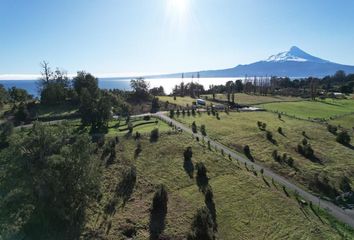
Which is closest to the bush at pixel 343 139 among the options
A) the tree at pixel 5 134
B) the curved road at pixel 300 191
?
the curved road at pixel 300 191

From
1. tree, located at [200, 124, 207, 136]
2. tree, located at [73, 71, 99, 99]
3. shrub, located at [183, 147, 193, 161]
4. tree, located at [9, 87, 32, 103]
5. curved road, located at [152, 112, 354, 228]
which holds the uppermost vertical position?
tree, located at [73, 71, 99, 99]

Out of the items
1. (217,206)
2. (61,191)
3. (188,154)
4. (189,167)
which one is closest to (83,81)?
(188,154)

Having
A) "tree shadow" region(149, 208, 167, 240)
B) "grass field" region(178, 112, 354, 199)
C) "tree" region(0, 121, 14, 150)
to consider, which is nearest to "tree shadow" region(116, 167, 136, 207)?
"tree shadow" region(149, 208, 167, 240)

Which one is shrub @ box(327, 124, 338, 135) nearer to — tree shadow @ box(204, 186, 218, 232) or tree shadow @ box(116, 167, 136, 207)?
tree shadow @ box(204, 186, 218, 232)

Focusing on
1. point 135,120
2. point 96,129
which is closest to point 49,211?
point 96,129

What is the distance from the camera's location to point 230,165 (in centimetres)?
5103

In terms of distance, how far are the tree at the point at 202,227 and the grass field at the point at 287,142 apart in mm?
21395

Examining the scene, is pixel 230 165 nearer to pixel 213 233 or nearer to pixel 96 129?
pixel 213 233

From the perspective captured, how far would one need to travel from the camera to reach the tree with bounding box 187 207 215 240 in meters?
33.0

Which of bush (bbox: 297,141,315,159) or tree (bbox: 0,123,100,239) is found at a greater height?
tree (bbox: 0,123,100,239)

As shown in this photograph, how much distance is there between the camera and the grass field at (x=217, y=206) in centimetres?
3559

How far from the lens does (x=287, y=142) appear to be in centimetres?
6712

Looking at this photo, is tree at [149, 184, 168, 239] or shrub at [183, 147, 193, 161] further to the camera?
shrub at [183, 147, 193, 161]

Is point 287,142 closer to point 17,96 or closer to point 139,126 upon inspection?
point 139,126
